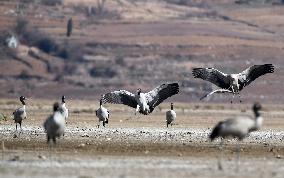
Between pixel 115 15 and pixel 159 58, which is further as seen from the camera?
pixel 115 15

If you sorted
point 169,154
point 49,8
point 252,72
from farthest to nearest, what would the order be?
point 49,8
point 252,72
point 169,154

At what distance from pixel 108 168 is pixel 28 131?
1646 cm

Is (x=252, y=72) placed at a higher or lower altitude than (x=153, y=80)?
higher

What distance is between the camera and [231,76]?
1570 inches

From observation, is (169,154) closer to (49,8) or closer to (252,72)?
(252,72)

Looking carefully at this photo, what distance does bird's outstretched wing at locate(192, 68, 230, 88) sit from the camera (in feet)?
130

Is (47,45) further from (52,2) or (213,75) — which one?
(213,75)

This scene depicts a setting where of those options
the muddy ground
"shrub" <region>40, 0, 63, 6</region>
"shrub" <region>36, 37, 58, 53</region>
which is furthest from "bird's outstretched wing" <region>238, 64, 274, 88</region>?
"shrub" <region>40, 0, 63, 6</region>

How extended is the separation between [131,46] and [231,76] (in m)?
123

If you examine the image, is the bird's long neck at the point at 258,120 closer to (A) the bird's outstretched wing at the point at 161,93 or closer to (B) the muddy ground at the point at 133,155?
(B) the muddy ground at the point at 133,155

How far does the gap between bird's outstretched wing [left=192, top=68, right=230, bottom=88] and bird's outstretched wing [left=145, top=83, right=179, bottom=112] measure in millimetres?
923

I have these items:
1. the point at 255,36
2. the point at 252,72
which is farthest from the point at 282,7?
the point at 252,72

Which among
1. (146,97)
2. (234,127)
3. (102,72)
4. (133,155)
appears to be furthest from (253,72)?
(102,72)

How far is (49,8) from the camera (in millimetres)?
183000
